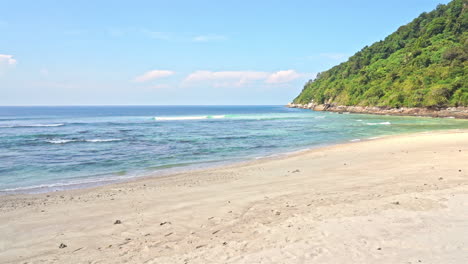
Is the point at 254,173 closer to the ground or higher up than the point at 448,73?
closer to the ground

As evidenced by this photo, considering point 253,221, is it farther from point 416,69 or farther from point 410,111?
point 416,69

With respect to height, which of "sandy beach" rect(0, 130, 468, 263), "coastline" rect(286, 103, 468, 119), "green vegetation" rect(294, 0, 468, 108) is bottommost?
"sandy beach" rect(0, 130, 468, 263)

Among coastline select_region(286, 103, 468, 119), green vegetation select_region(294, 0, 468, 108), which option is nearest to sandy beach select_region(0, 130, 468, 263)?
coastline select_region(286, 103, 468, 119)

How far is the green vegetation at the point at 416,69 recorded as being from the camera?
74213 millimetres

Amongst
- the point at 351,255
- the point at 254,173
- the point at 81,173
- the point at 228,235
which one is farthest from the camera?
the point at 81,173

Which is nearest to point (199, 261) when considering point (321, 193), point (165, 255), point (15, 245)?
point (165, 255)

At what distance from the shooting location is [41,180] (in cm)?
1533

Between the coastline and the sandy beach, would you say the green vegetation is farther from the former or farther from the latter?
the sandy beach

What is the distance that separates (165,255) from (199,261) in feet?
2.46

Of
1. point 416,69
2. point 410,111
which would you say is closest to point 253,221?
point 410,111

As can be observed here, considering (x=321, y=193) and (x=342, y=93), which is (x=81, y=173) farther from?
(x=342, y=93)

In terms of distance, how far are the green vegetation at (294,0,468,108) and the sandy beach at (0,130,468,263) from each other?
70.7m

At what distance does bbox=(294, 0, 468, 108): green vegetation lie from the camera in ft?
243

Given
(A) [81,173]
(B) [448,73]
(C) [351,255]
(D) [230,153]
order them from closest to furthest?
(C) [351,255] < (A) [81,173] < (D) [230,153] < (B) [448,73]
